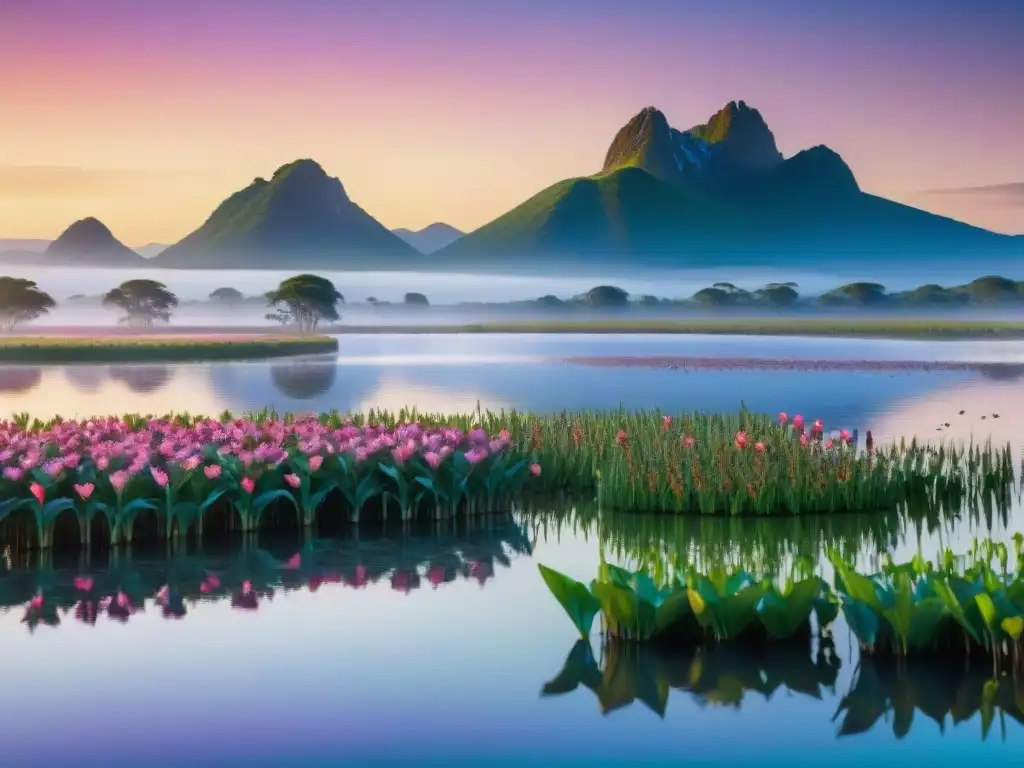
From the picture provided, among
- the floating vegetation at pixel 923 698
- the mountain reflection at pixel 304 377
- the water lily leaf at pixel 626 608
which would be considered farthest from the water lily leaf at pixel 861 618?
the mountain reflection at pixel 304 377

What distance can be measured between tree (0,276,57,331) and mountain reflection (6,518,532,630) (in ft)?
341

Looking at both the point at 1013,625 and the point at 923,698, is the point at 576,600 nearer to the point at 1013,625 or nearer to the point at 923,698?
the point at 923,698

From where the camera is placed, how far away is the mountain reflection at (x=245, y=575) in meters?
10.7

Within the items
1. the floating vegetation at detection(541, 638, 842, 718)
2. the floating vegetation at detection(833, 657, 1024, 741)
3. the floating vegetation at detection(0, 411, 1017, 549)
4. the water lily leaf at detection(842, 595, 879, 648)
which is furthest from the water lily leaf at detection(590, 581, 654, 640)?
the floating vegetation at detection(0, 411, 1017, 549)

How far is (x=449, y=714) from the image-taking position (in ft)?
25.8

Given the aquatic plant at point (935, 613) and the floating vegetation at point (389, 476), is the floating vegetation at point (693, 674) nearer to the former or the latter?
the aquatic plant at point (935, 613)

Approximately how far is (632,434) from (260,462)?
20.4 feet

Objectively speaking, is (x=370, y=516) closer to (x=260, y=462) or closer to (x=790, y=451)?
(x=260, y=462)

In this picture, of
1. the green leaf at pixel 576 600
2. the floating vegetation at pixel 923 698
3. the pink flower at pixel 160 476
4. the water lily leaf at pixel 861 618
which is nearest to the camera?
the floating vegetation at pixel 923 698

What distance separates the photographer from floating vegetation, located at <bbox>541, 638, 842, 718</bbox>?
26.5ft

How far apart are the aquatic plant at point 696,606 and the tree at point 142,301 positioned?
396ft

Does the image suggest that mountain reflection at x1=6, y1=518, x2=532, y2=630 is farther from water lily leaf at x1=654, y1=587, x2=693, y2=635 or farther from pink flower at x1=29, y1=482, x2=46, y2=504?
water lily leaf at x1=654, y1=587, x2=693, y2=635

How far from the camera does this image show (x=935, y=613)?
340 inches

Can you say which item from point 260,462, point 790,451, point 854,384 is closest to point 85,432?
point 260,462
